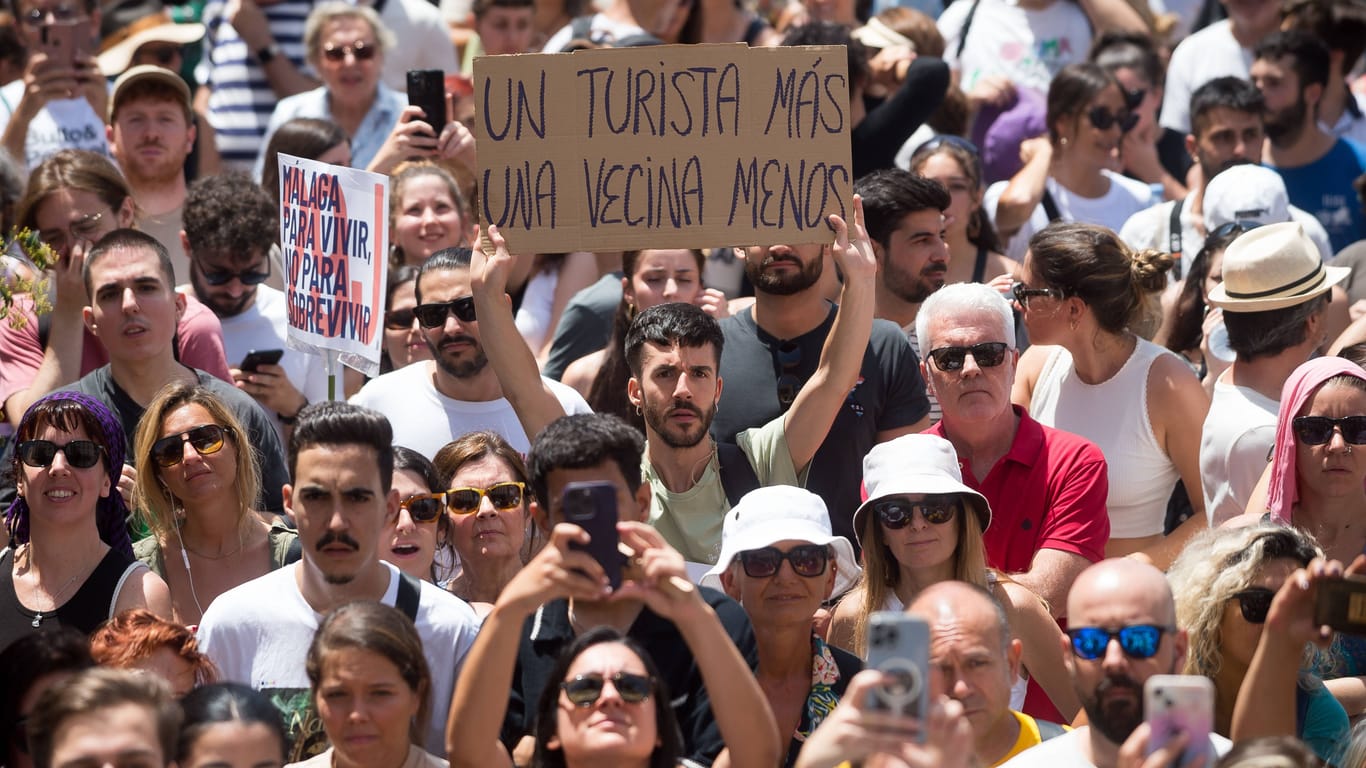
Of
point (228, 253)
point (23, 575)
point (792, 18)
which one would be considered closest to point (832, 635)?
point (23, 575)

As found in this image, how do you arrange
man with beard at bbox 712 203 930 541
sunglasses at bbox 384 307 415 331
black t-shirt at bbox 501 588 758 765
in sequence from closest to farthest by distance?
1. black t-shirt at bbox 501 588 758 765
2. man with beard at bbox 712 203 930 541
3. sunglasses at bbox 384 307 415 331

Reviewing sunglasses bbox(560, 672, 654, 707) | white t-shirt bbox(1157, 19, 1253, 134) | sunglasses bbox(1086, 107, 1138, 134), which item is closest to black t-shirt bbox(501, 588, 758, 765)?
sunglasses bbox(560, 672, 654, 707)

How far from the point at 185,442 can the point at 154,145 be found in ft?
9.18

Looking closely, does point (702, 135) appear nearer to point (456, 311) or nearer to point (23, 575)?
point (456, 311)

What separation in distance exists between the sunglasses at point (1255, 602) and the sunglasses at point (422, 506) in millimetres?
2314

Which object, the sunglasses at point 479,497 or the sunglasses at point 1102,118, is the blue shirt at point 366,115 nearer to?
the sunglasses at point 1102,118

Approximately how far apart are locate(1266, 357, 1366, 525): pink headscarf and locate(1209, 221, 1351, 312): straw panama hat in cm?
74

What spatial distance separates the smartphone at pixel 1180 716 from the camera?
3.82 m

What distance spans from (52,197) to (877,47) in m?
3.72

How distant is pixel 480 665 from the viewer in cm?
463

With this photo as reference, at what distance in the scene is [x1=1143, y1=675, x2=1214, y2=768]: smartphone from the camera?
3824 mm

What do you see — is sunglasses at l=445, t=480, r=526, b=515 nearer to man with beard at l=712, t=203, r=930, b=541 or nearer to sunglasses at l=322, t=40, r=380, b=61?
man with beard at l=712, t=203, r=930, b=541

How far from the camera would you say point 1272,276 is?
267 inches

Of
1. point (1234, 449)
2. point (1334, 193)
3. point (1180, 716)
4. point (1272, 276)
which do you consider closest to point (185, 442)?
point (1234, 449)
